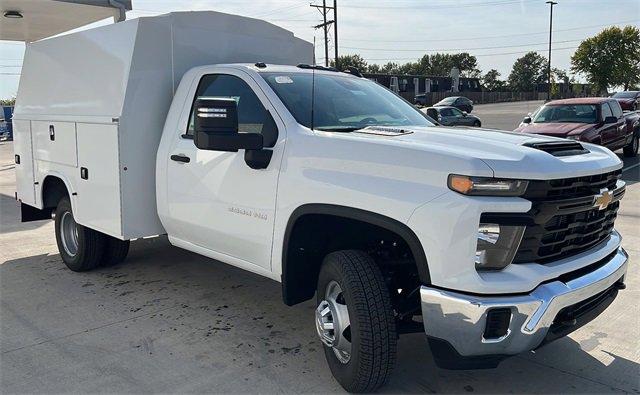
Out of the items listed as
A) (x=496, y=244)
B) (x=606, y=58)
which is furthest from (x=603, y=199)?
(x=606, y=58)

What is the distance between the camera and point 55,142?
603 centimetres

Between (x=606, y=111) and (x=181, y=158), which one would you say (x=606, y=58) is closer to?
(x=606, y=111)

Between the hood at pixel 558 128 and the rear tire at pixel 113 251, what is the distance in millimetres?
9127

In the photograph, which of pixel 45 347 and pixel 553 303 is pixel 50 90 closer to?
pixel 45 347

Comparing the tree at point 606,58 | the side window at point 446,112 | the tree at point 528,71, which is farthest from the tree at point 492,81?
the side window at point 446,112

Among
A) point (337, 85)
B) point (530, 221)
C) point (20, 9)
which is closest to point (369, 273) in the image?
point (530, 221)

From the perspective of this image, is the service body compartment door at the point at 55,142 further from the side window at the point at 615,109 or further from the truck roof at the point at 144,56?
the side window at the point at 615,109

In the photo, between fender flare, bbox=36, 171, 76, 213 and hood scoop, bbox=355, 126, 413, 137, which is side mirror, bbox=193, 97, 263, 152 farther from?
fender flare, bbox=36, 171, 76, 213

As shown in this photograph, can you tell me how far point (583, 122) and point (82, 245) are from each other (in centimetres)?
1085

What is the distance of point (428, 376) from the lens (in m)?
3.71

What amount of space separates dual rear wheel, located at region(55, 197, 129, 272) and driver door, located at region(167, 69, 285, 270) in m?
1.34

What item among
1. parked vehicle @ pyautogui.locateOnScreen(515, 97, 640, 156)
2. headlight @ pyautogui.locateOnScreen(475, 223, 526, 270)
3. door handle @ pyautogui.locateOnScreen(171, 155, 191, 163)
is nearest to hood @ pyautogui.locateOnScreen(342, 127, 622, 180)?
headlight @ pyautogui.locateOnScreen(475, 223, 526, 270)

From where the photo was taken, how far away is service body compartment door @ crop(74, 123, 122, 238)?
197 inches

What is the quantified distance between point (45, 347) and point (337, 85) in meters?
2.89
